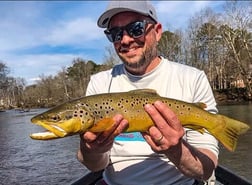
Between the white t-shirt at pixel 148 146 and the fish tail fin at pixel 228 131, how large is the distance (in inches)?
16.4

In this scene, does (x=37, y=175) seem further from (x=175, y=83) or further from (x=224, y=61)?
(x=224, y=61)

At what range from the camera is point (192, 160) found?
2660 millimetres

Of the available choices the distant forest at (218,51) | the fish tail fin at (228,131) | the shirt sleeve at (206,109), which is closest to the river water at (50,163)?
the shirt sleeve at (206,109)

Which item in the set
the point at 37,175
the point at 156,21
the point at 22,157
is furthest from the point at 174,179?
the point at 22,157

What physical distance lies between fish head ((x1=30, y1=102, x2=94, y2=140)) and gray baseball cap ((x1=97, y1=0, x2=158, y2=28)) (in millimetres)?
1007

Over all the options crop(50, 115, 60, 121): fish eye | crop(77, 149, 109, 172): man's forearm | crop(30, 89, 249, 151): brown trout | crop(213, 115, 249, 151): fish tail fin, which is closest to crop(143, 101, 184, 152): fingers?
crop(30, 89, 249, 151): brown trout

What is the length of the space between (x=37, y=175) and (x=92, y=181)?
7.82m

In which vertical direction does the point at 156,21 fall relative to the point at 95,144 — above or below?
above

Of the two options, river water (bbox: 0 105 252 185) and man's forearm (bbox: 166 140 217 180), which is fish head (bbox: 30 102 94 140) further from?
river water (bbox: 0 105 252 185)

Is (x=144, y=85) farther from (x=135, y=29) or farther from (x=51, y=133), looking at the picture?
(x=51, y=133)

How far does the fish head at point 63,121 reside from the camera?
90.3 inches

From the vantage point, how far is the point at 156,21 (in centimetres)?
321

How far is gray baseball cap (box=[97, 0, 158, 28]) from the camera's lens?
299 cm

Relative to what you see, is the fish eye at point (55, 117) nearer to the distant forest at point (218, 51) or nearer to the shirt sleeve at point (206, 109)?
the shirt sleeve at point (206, 109)
